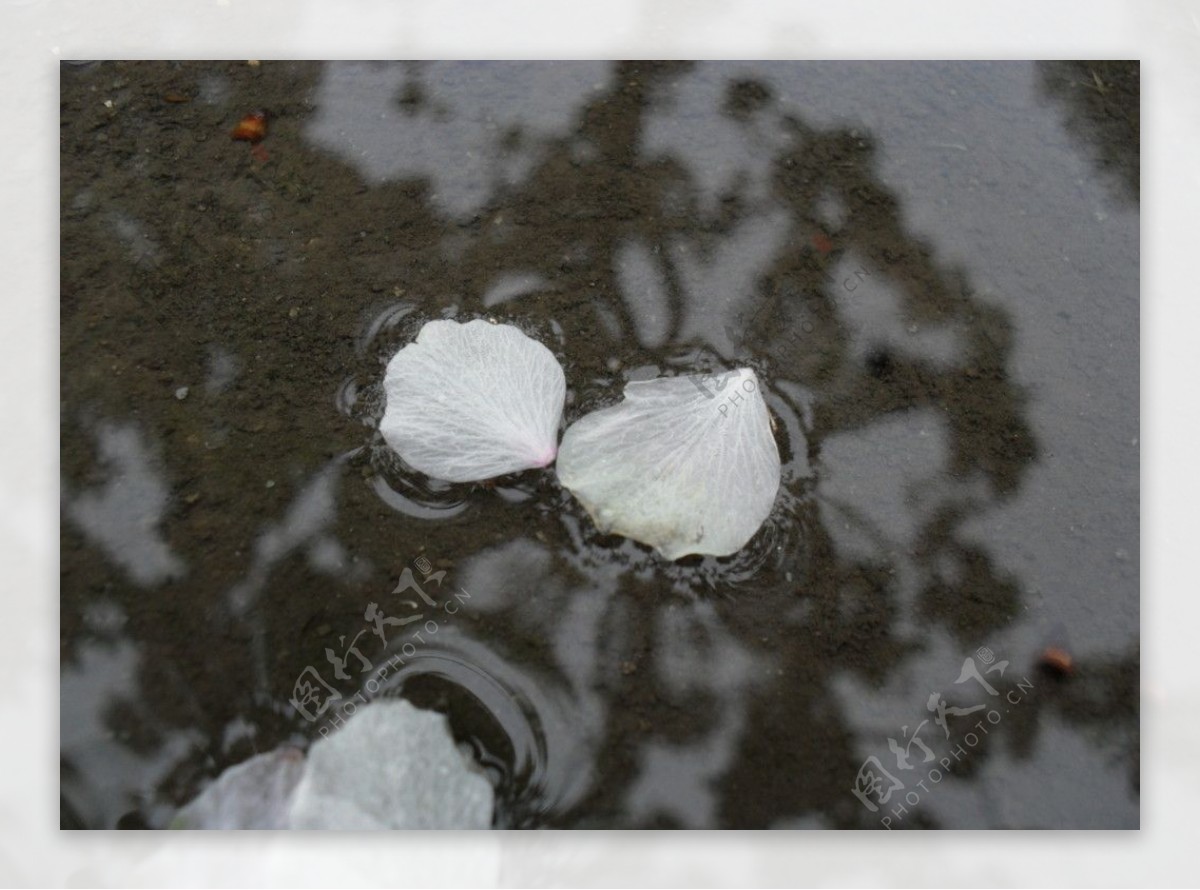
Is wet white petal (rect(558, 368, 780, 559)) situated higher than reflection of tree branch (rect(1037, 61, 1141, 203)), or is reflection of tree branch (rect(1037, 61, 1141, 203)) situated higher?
reflection of tree branch (rect(1037, 61, 1141, 203))

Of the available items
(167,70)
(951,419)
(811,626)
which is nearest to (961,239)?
(951,419)

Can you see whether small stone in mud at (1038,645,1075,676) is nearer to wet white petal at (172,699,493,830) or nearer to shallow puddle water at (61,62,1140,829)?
shallow puddle water at (61,62,1140,829)

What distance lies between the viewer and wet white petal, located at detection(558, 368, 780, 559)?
151cm

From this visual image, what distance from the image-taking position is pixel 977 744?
151 centimetres

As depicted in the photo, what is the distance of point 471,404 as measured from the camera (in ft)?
5.07

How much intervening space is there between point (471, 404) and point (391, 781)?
1.93ft

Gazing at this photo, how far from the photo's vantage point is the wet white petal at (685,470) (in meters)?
1.51

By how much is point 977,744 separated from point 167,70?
5.87ft

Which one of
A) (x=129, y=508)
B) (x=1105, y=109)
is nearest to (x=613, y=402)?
(x=129, y=508)

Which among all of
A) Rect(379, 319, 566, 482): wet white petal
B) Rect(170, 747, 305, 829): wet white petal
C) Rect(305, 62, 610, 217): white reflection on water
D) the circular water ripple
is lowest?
Rect(170, 747, 305, 829): wet white petal

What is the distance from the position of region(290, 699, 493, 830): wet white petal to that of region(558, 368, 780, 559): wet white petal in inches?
16.8

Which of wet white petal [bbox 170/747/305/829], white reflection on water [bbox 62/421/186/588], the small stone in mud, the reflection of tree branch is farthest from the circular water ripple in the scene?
the reflection of tree branch

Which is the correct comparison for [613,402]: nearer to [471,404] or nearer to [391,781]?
[471,404]

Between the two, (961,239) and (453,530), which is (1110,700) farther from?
(453,530)
